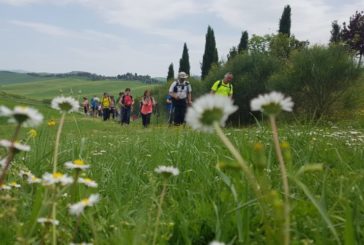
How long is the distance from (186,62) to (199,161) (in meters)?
65.7

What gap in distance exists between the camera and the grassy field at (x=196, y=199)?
147 centimetres

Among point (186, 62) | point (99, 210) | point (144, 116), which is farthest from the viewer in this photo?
point (186, 62)

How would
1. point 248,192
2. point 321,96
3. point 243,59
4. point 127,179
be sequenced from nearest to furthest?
point 248,192, point 127,179, point 321,96, point 243,59

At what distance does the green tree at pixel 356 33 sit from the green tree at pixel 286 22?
10816 millimetres

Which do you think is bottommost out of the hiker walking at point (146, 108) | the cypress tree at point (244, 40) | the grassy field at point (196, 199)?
the hiker walking at point (146, 108)

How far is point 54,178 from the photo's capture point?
1320mm

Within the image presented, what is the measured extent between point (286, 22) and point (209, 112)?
56373 mm

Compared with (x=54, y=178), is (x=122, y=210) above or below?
below

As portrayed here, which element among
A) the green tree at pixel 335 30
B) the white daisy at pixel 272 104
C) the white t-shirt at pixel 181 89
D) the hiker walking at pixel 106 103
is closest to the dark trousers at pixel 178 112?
the white t-shirt at pixel 181 89

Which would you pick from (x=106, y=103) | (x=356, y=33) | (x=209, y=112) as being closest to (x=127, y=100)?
(x=106, y=103)

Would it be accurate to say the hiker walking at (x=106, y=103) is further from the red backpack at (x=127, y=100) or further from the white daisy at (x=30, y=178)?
the white daisy at (x=30, y=178)

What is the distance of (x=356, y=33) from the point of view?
1650 inches

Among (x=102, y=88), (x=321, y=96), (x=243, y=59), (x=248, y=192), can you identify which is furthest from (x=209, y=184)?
(x=102, y=88)

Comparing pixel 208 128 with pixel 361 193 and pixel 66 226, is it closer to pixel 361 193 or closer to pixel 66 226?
pixel 66 226
